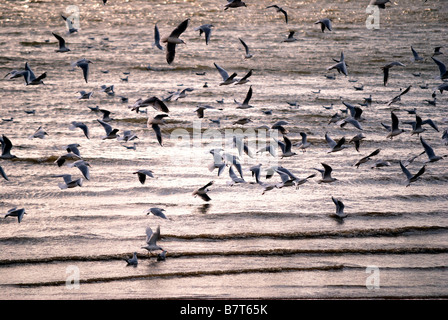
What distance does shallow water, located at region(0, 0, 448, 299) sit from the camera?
666 centimetres

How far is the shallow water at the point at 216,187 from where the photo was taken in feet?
21.9

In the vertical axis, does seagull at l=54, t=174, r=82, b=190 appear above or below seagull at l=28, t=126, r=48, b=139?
below

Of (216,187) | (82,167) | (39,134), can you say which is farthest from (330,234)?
(39,134)

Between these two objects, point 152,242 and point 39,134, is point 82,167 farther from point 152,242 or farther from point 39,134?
point 152,242

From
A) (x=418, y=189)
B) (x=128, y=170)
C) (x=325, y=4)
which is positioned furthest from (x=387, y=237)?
(x=325, y=4)

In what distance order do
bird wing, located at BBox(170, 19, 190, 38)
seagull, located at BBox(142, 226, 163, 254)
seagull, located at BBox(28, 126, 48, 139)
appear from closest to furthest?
seagull, located at BBox(142, 226, 163, 254) → bird wing, located at BBox(170, 19, 190, 38) → seagull, located at BBox(28, 126, 48, 139)

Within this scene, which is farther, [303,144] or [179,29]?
[303,144]

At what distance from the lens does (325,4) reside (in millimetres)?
21359

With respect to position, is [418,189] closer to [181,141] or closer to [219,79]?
[181,141]

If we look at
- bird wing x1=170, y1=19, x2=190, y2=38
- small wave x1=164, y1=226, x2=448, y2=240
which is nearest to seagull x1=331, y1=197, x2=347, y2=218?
small wave x1=164, y1=226, x2=448, y2=240

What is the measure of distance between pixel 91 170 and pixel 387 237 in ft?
14.6

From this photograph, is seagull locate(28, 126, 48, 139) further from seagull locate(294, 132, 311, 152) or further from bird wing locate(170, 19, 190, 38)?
seagull locate(294, 132, 311, 152)

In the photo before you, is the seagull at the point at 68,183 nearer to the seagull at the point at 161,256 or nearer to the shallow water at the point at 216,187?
the shallow water at the point at 216,187

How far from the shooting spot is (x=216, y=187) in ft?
29.6
